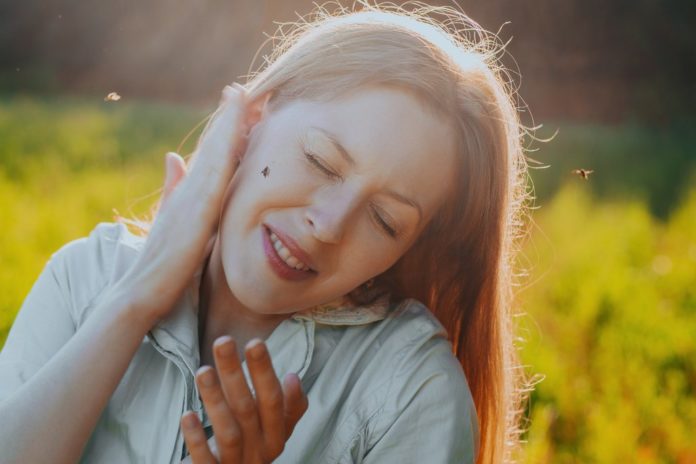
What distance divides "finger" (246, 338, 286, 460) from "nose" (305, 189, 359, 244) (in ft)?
1.33

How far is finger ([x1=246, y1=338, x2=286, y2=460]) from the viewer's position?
4.91ft

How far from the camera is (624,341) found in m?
4.09

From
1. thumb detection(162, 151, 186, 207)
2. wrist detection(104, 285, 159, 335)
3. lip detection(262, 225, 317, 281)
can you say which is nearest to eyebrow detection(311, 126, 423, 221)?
lip detection(262, 225, 317, 281)

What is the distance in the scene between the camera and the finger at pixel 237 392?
4.87ft

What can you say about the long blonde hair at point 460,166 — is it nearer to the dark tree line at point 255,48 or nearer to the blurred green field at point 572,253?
the blurred green field at point 572,253

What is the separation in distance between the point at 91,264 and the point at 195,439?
0.72 meters

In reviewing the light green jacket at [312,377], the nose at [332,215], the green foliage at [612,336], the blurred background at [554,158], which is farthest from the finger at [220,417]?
the green foliage at [612,336]

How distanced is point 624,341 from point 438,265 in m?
2.06

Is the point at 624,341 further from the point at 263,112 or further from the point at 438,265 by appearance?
the point at 263,112

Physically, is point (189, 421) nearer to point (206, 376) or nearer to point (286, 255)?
point (206, 376)

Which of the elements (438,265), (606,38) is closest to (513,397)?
(438,265)

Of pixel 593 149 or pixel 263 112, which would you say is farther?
pixel 593 149

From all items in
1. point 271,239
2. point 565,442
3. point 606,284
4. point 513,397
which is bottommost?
point 606,284

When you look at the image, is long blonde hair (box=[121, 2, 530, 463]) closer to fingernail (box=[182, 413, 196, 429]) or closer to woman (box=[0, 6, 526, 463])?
woman (box=[0, 6, 526, 463])
